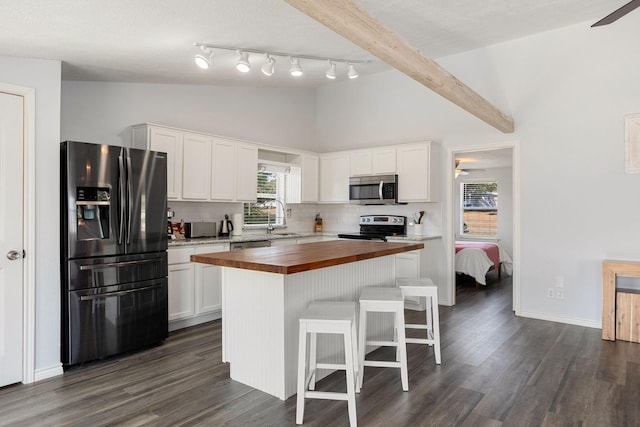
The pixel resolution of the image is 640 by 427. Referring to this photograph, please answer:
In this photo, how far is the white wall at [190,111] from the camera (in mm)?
3947

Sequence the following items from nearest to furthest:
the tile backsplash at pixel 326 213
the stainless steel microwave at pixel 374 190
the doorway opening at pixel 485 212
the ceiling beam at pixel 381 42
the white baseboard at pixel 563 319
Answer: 1. the ceiling beam at pixel 381 42
2. the white baseboard at pixel 563 319
3. the tile backsplash at pixel 326 213
4. the stainless steel microwave at pixel 374 190
5. the doorway opening at pixel 485 212

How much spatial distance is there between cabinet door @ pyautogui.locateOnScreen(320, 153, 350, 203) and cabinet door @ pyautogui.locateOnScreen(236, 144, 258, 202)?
1.41 metres

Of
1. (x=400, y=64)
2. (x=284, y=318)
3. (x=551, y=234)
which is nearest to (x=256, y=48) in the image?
(x=400, y=64)

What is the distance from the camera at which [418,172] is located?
5.32m

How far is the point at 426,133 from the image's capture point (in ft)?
18.2

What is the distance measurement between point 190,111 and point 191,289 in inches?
85.8

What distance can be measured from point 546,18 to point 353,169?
2.95m

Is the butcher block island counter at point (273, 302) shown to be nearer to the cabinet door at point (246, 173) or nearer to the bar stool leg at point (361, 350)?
the bar stool leg at point (361, 350)

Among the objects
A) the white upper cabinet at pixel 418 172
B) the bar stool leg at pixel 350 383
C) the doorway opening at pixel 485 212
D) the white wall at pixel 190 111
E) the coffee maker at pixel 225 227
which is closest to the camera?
the bar stool leg at pixel 350 383

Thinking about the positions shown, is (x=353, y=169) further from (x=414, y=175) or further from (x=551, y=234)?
(x=551, y=234)

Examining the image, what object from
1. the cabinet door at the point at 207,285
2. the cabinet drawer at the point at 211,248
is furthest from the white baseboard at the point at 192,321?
the cabinet drawer at the point at 211,248

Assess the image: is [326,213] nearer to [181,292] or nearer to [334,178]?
A: [334,178]

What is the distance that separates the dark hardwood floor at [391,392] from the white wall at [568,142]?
0.97m

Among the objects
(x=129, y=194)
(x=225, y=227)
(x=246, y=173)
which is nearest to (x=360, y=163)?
(x=246, y=173)
